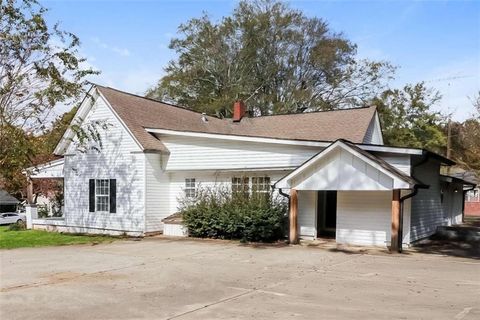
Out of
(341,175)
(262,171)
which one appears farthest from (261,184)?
(341,175)

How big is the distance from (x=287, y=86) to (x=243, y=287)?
38672 millimetres

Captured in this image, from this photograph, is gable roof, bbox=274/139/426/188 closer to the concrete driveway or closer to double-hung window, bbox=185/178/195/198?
the concrete driveway

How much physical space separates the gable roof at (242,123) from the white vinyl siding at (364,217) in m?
3.94

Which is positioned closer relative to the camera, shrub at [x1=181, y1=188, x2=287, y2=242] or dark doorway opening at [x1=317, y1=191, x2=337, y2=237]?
shrub at [x1=181, y1=188, x2=287, y2=242]

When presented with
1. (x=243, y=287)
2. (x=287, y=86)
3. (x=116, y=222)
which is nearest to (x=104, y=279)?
(x=243, y=287)

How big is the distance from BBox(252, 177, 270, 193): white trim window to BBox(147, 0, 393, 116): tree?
88.6 ft

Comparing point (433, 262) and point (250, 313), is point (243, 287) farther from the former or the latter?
point (433, 262)

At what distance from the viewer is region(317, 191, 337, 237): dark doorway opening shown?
18.5 metres

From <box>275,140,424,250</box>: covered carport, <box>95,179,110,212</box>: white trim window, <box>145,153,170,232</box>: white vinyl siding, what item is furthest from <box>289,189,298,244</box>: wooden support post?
<box>95,179,110,212</box>: white trim window

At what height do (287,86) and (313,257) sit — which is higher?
(287,86)

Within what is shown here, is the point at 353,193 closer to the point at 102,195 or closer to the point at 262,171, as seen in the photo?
the point at 262,171

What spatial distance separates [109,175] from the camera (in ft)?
67.1

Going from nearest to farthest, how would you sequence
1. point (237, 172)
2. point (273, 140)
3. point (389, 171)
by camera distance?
1. point (389, 171)
2. point (273, 140)
3. point (237, 172)

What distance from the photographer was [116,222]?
A: 66.0 feet
